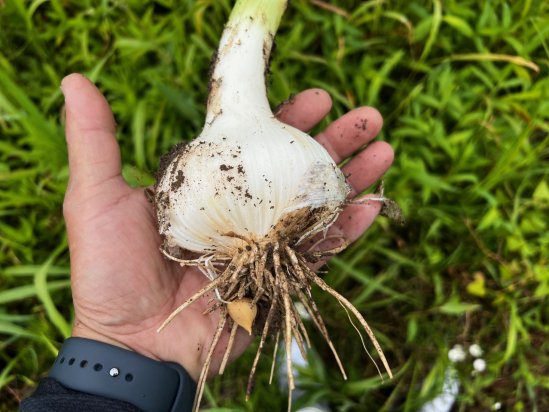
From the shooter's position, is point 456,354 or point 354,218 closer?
point 354,218

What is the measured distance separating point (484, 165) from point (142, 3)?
4.75 feet

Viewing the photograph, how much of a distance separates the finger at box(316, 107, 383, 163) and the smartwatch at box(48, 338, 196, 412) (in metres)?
0.91

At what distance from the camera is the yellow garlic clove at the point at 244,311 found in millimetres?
1351

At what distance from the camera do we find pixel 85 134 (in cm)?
146

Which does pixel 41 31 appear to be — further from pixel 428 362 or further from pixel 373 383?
pixel 428 362

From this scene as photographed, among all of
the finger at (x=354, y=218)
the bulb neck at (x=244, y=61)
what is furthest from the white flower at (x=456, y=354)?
the bulb neck at (x=244, y=61)

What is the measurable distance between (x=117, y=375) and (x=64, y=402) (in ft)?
0.46

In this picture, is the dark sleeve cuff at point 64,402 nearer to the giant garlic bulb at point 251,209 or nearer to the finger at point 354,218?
the giant garlic bulb at point 251,209

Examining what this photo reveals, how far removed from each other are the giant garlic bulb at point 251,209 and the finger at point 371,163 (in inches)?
12.8

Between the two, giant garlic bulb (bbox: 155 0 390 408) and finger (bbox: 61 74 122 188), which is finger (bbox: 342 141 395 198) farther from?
finger (bbox: 61 74 122 188)

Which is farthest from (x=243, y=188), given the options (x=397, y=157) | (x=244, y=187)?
(x=397, y=157)

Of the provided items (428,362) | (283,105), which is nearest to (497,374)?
(428,362)

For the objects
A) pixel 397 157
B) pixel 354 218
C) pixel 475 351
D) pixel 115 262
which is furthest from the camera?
pixel 397 157

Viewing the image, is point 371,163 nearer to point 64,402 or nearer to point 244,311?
point 244,311
